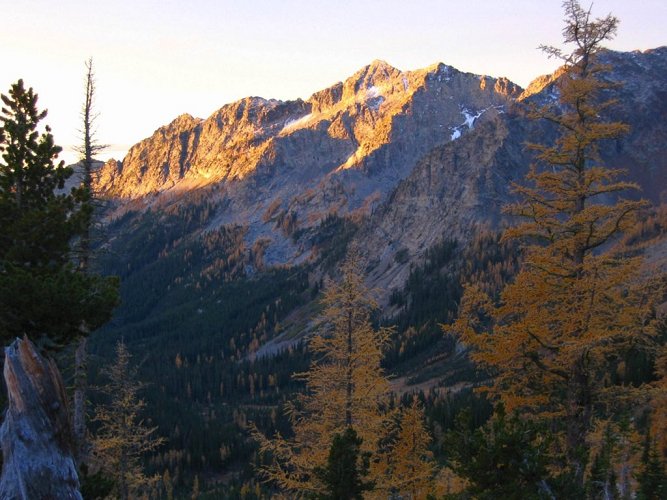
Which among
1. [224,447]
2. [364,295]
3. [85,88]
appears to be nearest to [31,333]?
[85,88]

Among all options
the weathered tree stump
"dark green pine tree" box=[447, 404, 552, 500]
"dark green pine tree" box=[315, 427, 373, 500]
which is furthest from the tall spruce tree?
the weathered tree stump

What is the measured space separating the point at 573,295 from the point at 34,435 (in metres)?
11.5

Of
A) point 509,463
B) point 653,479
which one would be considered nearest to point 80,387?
point 509,463

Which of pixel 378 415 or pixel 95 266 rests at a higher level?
pixel 95 266

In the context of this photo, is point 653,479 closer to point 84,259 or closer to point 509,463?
point 509,463

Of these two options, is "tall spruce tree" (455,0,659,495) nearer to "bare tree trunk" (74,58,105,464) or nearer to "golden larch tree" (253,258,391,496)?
"golden larch tree" (253,258,391,496)

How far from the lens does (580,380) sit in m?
13.4

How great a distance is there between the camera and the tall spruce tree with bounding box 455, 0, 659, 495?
13.1m

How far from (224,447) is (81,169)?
10727cm

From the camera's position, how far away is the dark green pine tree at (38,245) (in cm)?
1316

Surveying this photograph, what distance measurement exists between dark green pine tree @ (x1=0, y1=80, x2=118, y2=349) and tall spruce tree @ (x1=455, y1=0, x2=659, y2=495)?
956 cm

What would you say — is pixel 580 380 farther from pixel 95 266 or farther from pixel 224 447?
pixel 224 447

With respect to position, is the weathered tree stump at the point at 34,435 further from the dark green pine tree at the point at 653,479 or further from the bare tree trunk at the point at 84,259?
the dark green pine tree at the point at 653,479

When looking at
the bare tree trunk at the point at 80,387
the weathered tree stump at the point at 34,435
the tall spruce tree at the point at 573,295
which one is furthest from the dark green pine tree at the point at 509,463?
the bare tree trunk at the point at 80,387
